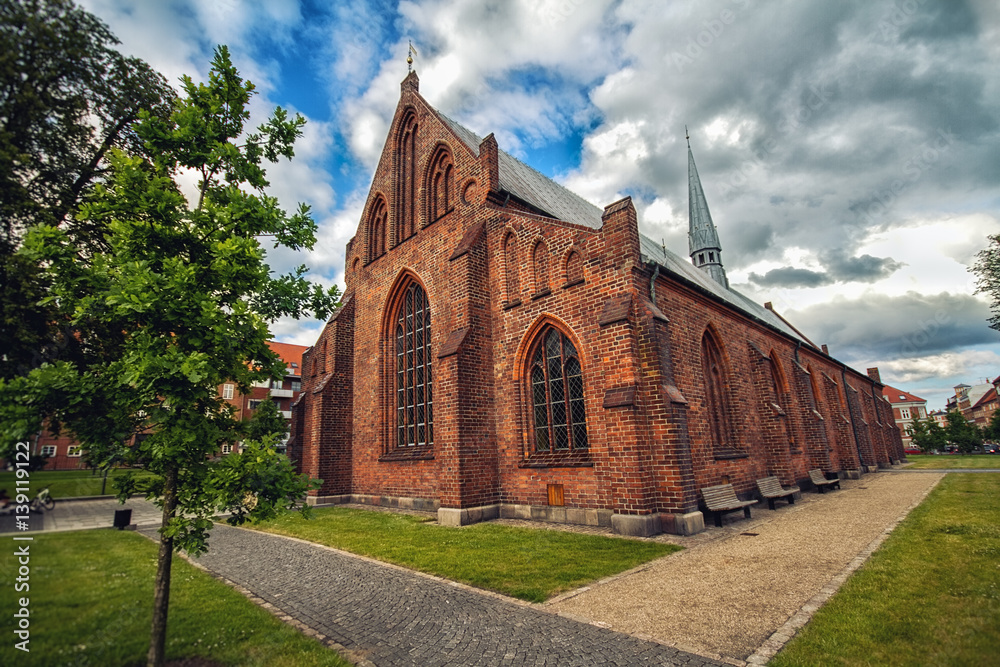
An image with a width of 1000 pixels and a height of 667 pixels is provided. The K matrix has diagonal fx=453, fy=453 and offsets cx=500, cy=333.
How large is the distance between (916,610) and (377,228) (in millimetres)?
17465

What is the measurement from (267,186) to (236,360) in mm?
1834

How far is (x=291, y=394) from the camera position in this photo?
5150 cm

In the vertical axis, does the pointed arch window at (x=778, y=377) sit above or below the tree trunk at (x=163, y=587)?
above

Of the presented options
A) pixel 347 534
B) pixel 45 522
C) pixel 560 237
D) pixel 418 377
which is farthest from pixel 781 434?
pixel 45 522

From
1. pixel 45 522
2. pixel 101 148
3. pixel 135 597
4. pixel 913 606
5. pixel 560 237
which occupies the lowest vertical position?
pixel 913 606

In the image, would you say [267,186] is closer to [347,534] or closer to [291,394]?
[347,534]

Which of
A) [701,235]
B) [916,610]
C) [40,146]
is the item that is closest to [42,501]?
[40,146]

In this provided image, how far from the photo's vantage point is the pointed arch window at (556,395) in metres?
10.9

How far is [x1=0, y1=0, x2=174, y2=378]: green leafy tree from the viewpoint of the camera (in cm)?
240

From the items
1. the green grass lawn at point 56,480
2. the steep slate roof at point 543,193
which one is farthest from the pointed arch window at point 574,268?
Answer: the green grass lawn at point 56,480

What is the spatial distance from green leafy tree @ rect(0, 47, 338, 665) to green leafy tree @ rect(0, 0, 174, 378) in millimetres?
139

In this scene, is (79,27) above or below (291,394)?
below

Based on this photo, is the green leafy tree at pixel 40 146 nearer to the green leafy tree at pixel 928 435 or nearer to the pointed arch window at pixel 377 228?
the pointed arch window at pixel 377 228

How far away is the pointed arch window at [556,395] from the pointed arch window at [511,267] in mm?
1442
